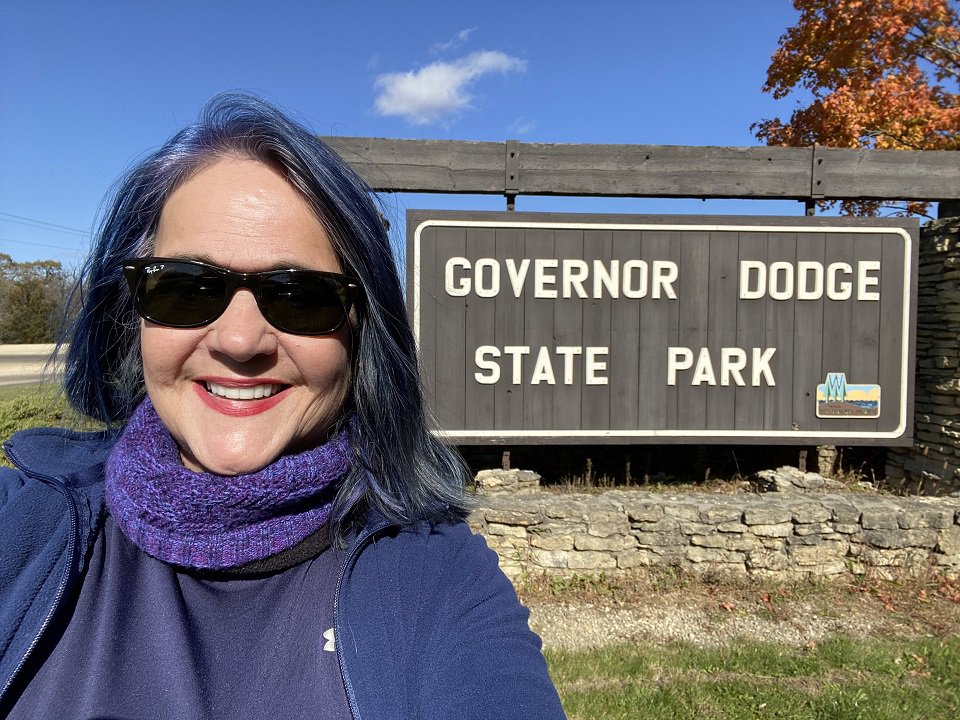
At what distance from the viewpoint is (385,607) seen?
123 centimetres

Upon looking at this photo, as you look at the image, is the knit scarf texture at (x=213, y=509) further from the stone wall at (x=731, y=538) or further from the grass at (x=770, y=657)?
the stone wall at (x=731, y=538)

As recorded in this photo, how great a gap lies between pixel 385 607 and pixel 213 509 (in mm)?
432

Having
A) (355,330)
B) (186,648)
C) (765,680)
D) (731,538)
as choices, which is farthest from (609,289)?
(186,648)

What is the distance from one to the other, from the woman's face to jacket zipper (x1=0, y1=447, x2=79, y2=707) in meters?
0.25

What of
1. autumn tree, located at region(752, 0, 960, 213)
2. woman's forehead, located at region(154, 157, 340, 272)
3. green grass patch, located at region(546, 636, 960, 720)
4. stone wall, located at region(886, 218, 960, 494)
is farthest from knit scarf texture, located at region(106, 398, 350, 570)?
Result: autumn tree, located at region(752, 0, 960, 213)

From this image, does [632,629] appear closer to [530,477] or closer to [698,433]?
[530,477]

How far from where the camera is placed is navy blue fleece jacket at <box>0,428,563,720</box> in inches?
43.6

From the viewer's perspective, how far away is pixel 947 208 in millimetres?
5797

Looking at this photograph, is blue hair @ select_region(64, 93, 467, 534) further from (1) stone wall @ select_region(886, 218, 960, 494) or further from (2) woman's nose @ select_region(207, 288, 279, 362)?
(1) stone wall @ select_region(886, 218, 960, 494)

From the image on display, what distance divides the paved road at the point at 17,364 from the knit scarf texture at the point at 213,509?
1178cm

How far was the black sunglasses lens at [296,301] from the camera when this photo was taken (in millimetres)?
1295

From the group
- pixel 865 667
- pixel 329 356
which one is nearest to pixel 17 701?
pixel 329 356

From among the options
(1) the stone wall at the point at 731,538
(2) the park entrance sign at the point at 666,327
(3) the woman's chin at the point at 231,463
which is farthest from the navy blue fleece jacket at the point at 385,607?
(2) the park entrance sign at the point at 666,327

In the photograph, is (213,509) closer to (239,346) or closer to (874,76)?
(239,346)
